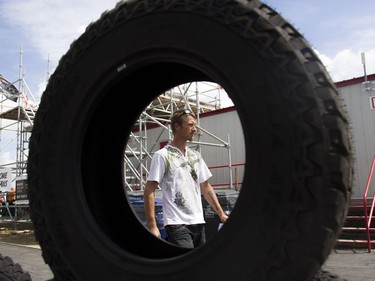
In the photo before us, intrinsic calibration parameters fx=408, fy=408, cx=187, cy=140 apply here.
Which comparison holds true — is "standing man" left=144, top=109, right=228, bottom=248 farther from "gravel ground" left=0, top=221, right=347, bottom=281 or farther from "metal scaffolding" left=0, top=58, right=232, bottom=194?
"metal scaffolding" left=0, top=58, right=232, bottom=194

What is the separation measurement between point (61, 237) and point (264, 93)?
0.99 meters

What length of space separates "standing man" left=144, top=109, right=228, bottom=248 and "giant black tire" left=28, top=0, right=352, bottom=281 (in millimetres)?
1133

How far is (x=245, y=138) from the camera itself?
1305 millimetres

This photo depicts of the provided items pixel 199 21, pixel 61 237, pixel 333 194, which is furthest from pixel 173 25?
pixel 61 237

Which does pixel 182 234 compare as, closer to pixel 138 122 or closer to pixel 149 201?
pixel 149 201

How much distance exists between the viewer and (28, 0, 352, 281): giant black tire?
1182 millimetres

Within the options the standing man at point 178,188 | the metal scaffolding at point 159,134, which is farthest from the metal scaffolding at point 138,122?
the standing man at point 178,188

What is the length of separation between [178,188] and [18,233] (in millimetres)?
11660

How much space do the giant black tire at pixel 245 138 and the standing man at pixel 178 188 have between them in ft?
3.72

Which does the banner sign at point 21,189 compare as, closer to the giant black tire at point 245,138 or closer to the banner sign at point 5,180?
the banner sign at point 5,180

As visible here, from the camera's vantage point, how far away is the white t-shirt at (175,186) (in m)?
3.08

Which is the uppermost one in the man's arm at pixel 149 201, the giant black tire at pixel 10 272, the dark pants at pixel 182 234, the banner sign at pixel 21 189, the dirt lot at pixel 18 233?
the banner sign at pixel 21 189

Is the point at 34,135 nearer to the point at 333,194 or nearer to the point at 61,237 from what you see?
the point at 61,237

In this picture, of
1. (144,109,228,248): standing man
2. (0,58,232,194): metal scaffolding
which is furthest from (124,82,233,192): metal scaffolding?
(144,109,228,248): standing man
